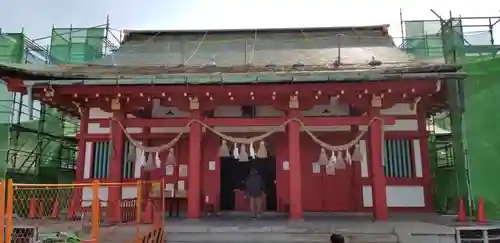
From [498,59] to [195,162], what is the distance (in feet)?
29.5

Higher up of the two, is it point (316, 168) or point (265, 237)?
point (316, 168)

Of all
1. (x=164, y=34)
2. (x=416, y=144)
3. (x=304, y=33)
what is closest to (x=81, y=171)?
(x=164, y=34)

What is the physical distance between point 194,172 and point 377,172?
5.16 metres

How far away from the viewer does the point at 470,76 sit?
40.1ft

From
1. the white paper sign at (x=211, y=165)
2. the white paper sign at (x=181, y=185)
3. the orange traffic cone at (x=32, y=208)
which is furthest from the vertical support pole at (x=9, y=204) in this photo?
the white paper sign at (x=211, y=165)

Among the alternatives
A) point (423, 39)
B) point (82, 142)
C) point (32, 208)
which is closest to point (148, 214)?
point (32, 208)

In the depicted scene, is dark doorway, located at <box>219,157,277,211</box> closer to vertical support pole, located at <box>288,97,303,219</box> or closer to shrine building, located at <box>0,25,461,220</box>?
shrine building, located at <box>0,25,461,220</box>

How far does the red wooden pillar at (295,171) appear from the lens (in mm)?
12039

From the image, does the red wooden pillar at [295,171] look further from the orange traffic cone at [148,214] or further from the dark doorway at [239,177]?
the orange traffic cone at [148,214]

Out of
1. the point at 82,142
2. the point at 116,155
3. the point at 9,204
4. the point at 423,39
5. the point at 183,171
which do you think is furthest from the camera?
the point at 423,39

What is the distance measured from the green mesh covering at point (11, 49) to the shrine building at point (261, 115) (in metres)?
4.07

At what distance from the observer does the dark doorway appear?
Result: 15.3 metres

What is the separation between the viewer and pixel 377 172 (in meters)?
12.1

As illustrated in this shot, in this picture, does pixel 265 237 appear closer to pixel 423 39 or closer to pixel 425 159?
pixel 425 159
